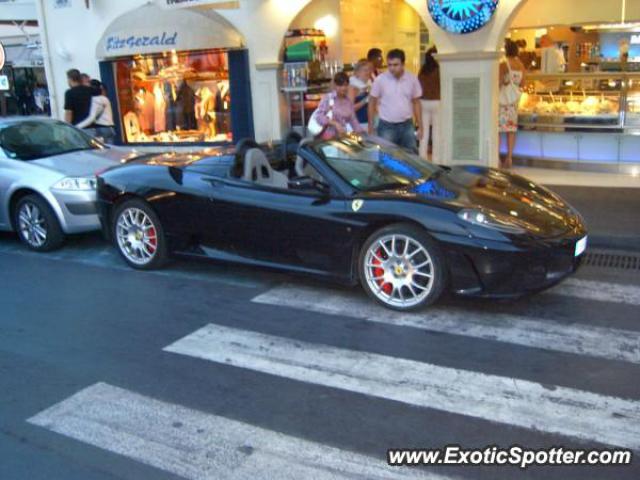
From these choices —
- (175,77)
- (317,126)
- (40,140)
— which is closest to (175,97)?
(175,77)

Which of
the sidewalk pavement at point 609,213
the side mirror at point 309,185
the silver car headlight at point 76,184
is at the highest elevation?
the side mirror at point 309,185

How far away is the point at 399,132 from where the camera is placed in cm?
963

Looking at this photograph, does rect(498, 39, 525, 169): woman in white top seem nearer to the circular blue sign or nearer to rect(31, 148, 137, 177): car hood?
the circular blue sign

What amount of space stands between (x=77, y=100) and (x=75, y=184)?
4118 millimetres

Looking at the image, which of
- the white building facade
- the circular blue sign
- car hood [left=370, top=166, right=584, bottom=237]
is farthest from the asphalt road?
the circular blue sign

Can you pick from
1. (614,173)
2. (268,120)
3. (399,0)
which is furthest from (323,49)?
(614,173)

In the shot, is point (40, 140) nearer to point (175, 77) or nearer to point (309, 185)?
point (309, 185)

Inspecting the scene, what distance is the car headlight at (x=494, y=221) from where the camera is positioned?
17.2 ft

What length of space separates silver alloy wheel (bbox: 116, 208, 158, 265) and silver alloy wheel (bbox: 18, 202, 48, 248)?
1.43m

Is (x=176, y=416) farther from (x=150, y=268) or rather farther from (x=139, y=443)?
(x=150, y=268)

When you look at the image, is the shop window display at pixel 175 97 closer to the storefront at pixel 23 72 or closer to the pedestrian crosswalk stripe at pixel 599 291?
the pedestrian crosswalk stripe at pixel 599 291

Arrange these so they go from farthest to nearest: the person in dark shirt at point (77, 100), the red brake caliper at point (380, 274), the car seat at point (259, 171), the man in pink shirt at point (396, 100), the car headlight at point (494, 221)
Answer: the person in dark shirt at point (77, 100) → the man in pink shirt at point (396, 100) → the car seat at point (259, 171) → the red brake caliper at point (380, 274) → the car headlight at point (494, 221)

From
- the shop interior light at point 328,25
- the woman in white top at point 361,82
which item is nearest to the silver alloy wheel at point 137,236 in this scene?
the woman in white top at point 361,82

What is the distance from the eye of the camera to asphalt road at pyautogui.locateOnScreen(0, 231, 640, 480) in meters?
3.66
